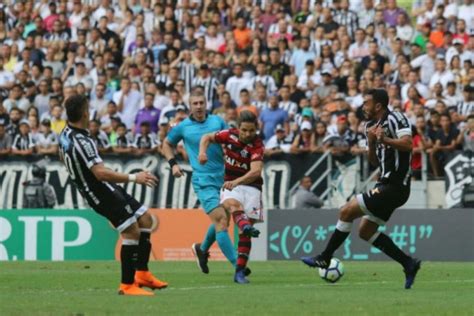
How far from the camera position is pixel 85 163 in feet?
44.2

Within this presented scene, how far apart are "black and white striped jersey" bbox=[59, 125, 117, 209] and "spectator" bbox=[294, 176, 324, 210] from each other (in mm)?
11793

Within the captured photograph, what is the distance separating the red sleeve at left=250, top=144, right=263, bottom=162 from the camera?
16.6 meters

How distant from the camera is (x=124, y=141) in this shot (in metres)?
27.1

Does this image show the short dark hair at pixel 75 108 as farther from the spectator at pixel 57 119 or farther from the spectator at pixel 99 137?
the spectator at pixel 57 119

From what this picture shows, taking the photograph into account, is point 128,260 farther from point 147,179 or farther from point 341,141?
point 341,141

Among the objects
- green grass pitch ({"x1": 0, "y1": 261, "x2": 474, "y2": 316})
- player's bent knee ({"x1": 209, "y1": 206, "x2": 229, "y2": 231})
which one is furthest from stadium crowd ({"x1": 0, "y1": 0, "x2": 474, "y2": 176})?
player's bent knee ({"x1": 209, "y1": 206, "x2": 229, "y2": 231})

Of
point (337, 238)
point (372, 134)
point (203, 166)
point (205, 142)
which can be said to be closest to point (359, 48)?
point (203, 166)

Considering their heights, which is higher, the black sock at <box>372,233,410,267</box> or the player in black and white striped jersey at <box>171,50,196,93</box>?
the black sock at <box>372,233,410,267</box>

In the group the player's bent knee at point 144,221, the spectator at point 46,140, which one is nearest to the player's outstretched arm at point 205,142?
the player's bent knee at point 144,221

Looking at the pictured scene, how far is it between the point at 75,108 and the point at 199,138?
5.18 meters

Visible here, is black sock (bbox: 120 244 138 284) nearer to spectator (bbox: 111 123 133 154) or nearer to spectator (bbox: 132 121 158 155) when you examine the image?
spectator (bbox: 132 121 158 155)

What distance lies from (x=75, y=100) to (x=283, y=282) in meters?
4.37

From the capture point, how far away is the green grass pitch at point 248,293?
11820 millimetres

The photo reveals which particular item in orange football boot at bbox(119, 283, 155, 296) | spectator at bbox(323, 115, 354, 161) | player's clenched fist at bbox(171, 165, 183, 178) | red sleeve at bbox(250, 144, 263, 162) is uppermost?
red sleeve at bbox(250, 144, 263, 162)
